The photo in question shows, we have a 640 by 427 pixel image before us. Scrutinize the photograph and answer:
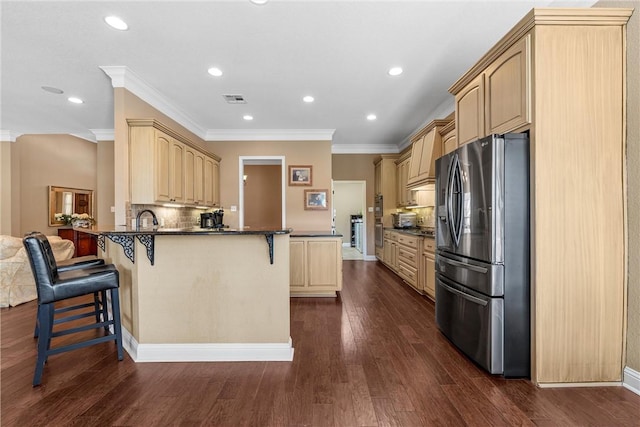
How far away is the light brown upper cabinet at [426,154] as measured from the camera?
4.18 metres

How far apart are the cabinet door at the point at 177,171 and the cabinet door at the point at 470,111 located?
11.8 feet

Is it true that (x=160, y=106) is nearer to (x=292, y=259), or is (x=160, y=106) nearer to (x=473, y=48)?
(x=292, y=259)

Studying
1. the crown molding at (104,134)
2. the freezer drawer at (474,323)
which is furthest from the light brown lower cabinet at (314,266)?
the crown molding at (104,134)

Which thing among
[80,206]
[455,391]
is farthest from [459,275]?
[80,206]

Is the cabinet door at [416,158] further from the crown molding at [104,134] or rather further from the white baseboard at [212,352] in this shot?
the crown molding at [104,134]

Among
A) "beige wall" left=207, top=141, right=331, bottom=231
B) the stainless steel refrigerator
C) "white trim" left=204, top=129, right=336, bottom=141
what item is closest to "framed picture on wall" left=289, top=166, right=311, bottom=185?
"beige wall" left=207, top=141, right=331, bottom=231

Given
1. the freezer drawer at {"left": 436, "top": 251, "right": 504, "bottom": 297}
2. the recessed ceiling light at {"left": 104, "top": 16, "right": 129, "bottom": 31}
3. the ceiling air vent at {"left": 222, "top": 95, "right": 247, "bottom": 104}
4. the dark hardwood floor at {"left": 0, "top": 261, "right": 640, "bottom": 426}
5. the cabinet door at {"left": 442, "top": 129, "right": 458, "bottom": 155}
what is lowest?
the dark hardwood floor at {"left": 0, "top": 261, "right": 640, "bottom": 426}

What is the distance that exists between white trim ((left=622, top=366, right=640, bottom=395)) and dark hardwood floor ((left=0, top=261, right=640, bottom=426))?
2.2 inches

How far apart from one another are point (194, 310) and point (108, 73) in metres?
2.88

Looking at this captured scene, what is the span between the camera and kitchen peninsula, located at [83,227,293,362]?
2338 mm

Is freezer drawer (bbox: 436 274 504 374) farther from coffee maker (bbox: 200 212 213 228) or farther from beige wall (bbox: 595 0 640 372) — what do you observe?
coffee maker (bbox: 200 212 213 228)

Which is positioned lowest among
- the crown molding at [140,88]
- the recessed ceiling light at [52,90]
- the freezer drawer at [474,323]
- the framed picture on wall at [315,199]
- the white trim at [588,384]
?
the white trim at [588,384]

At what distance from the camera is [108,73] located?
10.6ft

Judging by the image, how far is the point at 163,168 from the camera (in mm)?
3709
